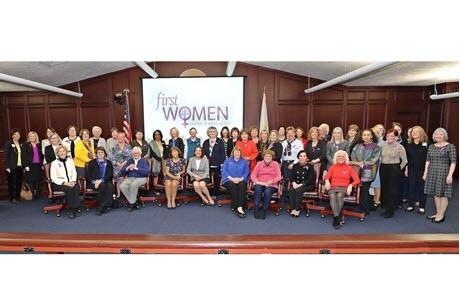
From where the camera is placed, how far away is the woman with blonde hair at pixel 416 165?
4352mm

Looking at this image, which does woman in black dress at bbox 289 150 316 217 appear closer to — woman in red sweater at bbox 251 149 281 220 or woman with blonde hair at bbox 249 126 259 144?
woman in red sweater at bbox 251 149 281 220

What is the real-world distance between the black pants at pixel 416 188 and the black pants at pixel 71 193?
4996mm

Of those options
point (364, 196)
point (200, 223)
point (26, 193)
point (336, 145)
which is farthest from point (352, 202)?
point (26, 193)

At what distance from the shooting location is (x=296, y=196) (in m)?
4.44

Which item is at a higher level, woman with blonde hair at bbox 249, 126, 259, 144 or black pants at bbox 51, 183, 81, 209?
woman with blonde hair at bbox 249, 126, 259, 144

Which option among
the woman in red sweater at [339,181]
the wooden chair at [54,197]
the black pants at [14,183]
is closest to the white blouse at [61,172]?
the wooden chair at [54,197]

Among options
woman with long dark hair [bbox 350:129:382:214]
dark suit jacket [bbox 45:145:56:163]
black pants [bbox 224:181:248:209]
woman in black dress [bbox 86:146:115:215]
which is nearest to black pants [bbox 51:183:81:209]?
A: woman in black dress [bbox 86:146:115:215]

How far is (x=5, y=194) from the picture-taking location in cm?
555

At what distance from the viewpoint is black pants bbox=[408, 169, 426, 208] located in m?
4.53

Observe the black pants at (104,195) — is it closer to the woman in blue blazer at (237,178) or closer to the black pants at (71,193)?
the black pants at (71,193)

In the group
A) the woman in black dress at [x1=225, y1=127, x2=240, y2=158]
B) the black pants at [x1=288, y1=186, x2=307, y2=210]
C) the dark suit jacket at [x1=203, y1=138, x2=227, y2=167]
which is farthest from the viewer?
the woman in black dress at [x1=225, y1=127, x2=240, y2=158]

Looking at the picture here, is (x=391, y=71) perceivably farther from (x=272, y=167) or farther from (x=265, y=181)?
(x=265, y=181)

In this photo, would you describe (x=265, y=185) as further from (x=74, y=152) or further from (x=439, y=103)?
(x=439, y=103)

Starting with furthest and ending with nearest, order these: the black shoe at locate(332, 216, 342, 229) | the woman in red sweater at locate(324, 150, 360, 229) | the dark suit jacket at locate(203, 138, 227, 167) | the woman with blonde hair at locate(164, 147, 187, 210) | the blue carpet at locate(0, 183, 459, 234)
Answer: the dark suit jacket at locate(203, 138, 227, 167)
the woman with blonde hair at locate(164, 147, 187, 210)
the woman in red sweater at locate(324, 150, 360, 229)
the black shoe at locate(332, 216, 342, 229)
the blue carpet at locate(0, 183, 459, 234)
